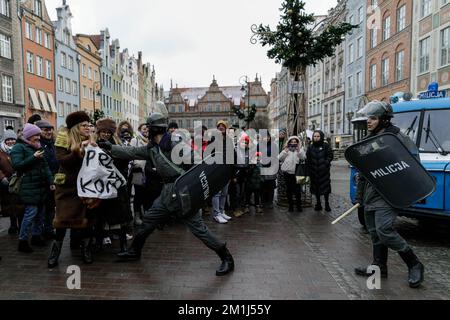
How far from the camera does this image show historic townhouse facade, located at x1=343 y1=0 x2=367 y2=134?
3494cm

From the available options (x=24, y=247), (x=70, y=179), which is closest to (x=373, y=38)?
(x=70, y=179)

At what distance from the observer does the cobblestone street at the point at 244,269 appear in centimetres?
377

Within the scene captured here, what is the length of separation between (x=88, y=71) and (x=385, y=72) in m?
34.8

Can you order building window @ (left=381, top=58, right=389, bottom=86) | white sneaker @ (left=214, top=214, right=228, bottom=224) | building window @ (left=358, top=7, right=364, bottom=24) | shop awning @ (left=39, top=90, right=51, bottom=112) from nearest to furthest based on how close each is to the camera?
white sneaker @ (left=214, top=214, right=228, bottom=224) < building window @ (left=381, top=58, right=389, bottom=86) < shop awning @ (left=39, top=90, right=51, bottom=112) < building window @ (left=358, top=7, right=364, bottom=24)

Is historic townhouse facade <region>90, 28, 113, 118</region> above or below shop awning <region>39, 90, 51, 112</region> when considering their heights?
above

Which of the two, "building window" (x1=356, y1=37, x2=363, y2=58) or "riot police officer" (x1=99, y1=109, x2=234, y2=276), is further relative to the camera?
"building window" (x1=356, y1=37, x2=363, y2=58)

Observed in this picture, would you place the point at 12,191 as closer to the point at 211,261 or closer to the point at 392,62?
the point at 211,261

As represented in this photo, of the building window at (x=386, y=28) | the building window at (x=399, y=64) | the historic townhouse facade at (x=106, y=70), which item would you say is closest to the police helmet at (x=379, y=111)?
the building window at (x=399, y=64)

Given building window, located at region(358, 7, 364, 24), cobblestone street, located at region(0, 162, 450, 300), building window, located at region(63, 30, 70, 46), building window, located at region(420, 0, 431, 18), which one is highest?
building window, located at region(358, 7, 364, 24)

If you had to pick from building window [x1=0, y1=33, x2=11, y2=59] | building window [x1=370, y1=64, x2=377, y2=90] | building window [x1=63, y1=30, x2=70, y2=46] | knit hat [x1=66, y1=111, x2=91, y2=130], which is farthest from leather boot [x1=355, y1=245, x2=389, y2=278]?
building window [x1=63, y1=30, x2=70, y2=46]

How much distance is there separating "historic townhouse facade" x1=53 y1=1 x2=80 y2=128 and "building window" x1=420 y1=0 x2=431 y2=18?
33021 millimetres

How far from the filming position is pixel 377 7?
1218 inches

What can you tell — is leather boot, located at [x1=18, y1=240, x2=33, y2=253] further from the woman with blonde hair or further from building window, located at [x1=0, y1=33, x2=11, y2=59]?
building window, located at [x1=0, y1=33, x2=11, y2=59]
